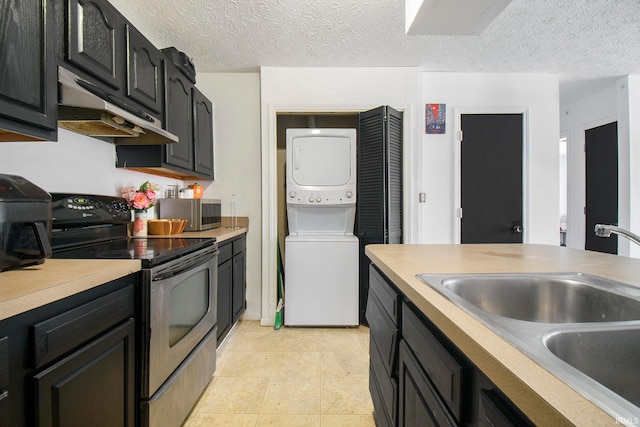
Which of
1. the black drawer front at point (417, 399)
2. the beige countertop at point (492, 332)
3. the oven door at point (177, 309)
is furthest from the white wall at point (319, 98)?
the black drawer front at point (417, 399)

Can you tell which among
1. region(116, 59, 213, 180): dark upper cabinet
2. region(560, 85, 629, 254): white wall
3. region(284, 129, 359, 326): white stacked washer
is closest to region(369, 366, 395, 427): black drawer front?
region(284, 129, 359, 326): white stacked washer

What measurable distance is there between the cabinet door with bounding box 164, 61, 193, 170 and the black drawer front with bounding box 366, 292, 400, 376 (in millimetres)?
1649

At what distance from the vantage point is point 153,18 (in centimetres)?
191

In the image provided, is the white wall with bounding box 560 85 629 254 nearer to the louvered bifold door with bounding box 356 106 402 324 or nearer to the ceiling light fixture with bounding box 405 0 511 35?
the louvered bifold door with bounding box 356 106 402 324

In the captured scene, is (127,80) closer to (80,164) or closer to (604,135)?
(80,164)

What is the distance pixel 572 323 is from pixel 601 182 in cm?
402

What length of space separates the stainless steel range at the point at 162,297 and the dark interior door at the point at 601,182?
432cm

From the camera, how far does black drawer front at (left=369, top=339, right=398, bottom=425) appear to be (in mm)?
984

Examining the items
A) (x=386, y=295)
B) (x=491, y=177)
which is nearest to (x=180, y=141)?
(x=386, y=295)

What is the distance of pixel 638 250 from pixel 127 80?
4.76 meters

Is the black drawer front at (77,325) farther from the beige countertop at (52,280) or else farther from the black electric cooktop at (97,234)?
the black electric cooktop at (97,234)

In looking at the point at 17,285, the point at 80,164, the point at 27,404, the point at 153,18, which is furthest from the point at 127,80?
the point at 27,404

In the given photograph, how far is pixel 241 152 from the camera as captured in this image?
267 cm

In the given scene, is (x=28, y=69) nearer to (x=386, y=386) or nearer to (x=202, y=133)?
(x=202, y=133)
